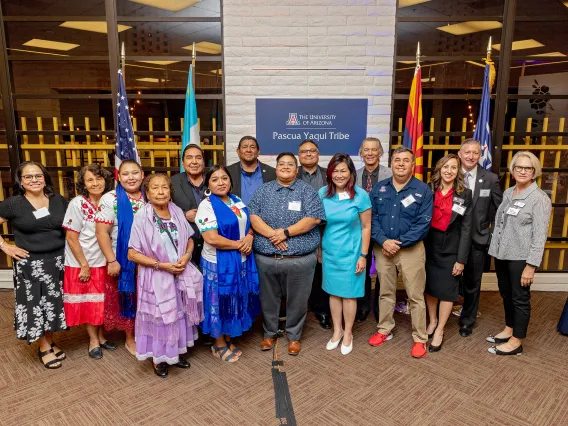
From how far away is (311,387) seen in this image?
8.63ft

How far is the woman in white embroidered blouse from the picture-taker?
275 cm

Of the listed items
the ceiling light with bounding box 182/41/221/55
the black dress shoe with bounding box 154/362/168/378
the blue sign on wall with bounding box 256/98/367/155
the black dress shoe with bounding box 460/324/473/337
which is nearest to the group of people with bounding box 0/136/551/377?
the black dress shoe with bounding box 154/362/168/378

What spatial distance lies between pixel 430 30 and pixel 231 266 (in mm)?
3361

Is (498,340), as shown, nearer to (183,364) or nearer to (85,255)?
(183,364)

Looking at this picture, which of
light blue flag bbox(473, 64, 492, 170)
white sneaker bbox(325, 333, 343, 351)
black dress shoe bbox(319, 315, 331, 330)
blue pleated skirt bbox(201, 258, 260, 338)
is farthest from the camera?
light blue flag bbox(473, 64, 492, 170)

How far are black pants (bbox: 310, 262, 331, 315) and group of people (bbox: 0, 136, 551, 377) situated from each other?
14.0 inches

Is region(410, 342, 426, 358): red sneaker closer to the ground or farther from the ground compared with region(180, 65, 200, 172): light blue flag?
closer to the ground

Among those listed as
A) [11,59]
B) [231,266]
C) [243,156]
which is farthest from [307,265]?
[11,59]

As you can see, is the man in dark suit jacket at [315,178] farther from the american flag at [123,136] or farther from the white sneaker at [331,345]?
the american flag at [123,136]

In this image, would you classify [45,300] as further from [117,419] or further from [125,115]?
[125,115]

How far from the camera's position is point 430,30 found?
4.16 meters

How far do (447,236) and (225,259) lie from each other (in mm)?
1715

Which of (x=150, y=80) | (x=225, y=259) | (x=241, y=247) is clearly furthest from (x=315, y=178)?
(x=150, y=80)

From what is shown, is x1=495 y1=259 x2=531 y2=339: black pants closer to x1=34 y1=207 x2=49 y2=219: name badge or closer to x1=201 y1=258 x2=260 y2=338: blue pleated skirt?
x1=201 y1=258 x2=260 y2=338: blue pleated skirt
